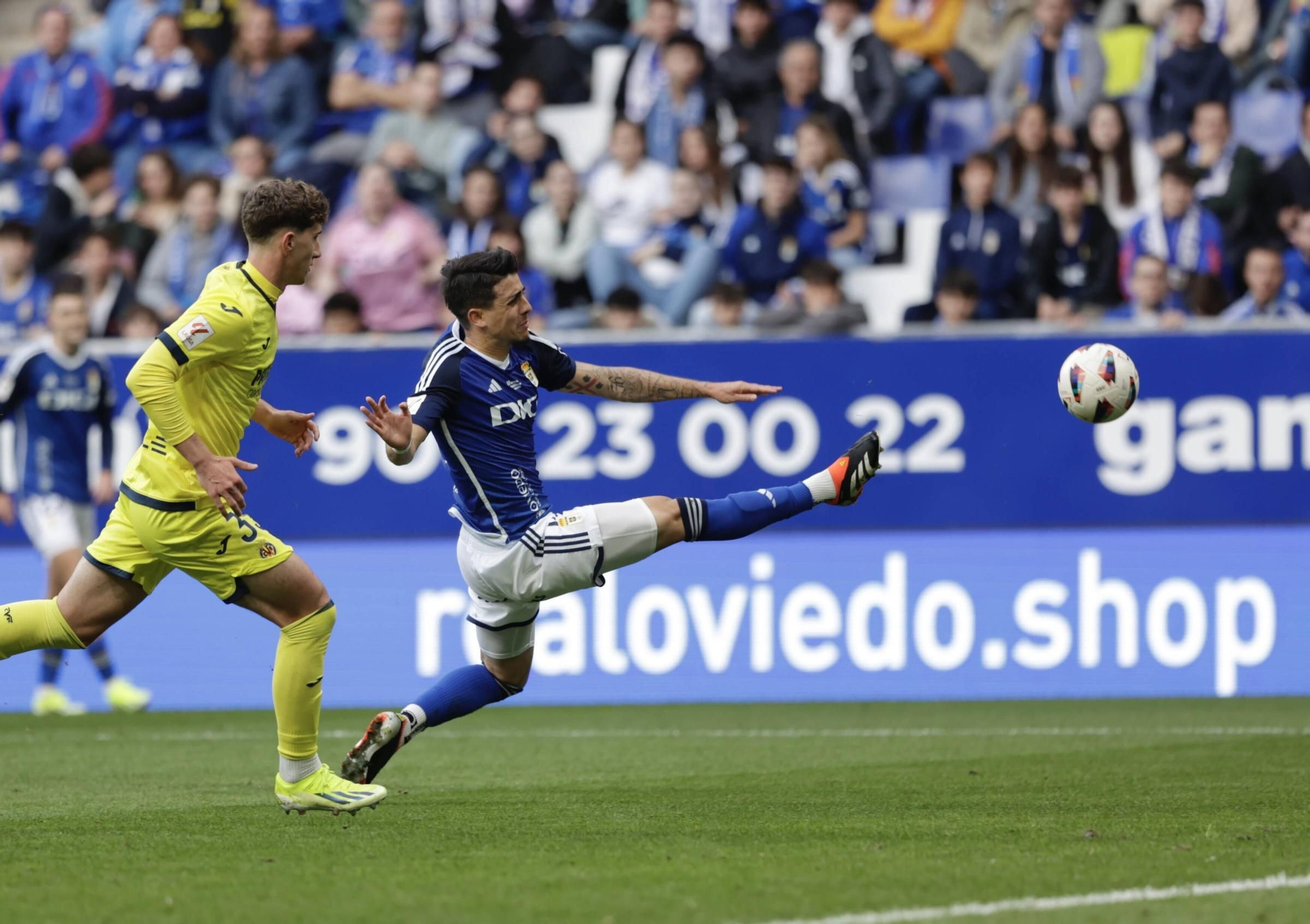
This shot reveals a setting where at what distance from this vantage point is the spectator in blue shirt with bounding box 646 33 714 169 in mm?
15453

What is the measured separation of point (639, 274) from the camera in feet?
47.6

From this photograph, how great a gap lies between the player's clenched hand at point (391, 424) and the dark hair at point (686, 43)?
933 centimetres

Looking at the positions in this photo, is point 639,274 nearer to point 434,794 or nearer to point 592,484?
point 592,484

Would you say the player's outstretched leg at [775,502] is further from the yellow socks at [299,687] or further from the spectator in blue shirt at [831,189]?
the spectator in blue shirt at [831,189]

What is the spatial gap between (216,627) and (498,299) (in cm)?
592

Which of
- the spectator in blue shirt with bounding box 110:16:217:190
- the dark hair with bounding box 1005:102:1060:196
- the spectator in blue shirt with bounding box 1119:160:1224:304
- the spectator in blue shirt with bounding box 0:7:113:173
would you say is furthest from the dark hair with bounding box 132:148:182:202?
the spectator in blue shirt with bounding box 1119:160:1224:304

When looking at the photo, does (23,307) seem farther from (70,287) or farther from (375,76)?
(375,76)

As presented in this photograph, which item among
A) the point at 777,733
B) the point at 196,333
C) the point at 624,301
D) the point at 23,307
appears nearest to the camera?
the point at 196,333

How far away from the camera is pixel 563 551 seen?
23.6 feet

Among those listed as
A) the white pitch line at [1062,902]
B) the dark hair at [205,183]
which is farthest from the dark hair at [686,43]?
the white pitch line at [1062,902]

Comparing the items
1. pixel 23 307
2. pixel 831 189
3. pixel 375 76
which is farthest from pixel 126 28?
pixel 831 189

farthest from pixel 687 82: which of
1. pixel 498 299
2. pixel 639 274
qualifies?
pixel 498 299

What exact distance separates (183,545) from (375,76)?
10730 millimetres

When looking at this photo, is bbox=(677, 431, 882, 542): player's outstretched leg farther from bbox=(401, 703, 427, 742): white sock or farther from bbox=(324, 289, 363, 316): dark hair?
bbox=(324, 289, 363, 316): dark hair
